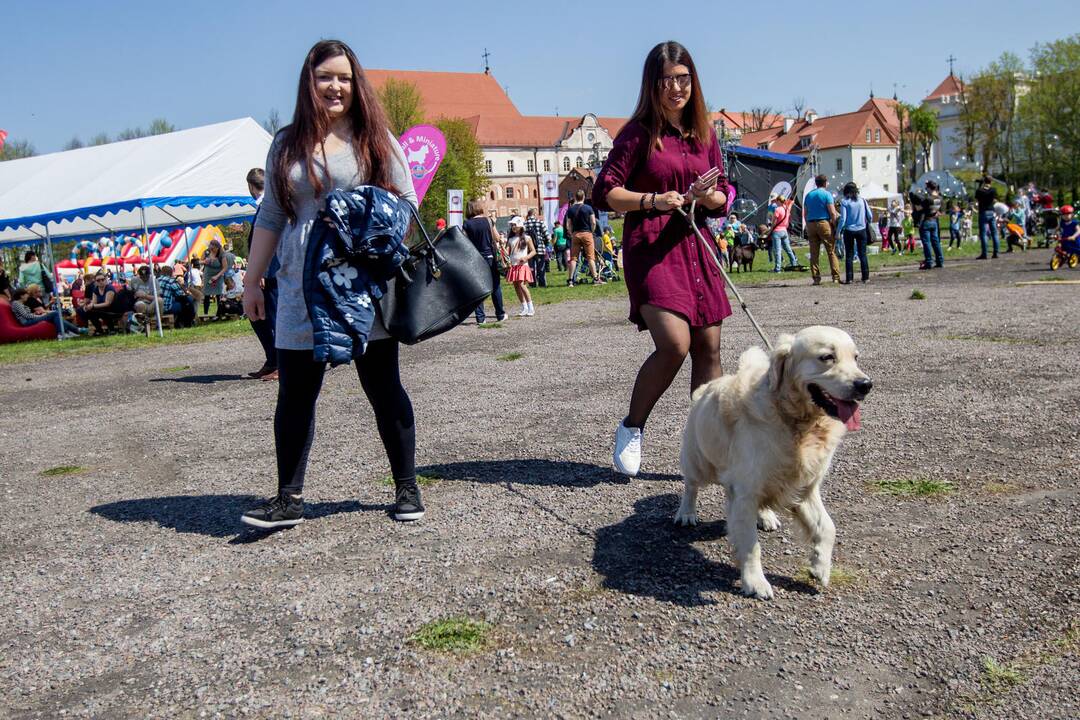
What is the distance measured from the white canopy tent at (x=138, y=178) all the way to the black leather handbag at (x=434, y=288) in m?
12.7

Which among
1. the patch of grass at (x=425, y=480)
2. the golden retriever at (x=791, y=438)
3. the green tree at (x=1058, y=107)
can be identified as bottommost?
the patch of grass at (x=425, y=480)

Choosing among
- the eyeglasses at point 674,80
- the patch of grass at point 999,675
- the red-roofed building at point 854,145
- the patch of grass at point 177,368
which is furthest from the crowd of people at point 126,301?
the red-roofed building at point 854,145

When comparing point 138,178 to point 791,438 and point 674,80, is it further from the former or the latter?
point 791,438

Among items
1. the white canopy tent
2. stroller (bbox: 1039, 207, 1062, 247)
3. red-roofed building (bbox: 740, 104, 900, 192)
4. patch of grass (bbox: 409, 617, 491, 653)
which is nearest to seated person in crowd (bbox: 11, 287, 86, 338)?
the white canopy tent

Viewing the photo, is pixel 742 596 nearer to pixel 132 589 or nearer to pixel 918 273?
pixel 132 589

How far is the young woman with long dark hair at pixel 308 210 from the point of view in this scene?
3826 mm

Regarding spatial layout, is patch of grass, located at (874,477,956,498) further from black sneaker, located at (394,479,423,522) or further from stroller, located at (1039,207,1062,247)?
stroller, located at (1039,207,1062,247)

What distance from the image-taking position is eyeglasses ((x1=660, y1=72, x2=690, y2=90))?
434 cm

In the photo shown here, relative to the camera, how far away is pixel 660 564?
11.6 feet

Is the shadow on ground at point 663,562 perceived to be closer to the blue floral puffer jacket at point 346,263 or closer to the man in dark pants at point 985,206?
the blue floral puffer jacket at point 346,263

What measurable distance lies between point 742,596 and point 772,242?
72.3ft

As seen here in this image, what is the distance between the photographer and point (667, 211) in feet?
14.5

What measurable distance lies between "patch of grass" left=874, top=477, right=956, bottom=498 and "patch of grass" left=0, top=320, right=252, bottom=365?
13343mm

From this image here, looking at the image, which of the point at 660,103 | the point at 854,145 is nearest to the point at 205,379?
the point at 660,103
